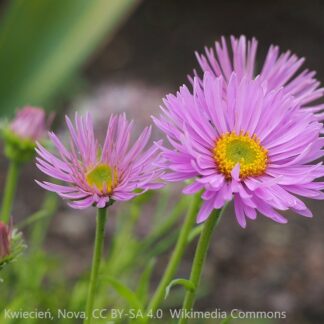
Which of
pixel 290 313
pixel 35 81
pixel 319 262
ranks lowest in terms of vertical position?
pixel 290 313

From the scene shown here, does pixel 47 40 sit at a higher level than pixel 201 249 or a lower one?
higher

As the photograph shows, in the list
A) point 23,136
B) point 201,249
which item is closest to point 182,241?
point 201,249

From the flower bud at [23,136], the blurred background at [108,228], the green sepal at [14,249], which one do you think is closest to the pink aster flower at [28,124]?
the flower bud at [23,136]

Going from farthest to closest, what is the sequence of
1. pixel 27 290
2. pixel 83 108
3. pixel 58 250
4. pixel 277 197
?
pixel 83 108, pixel 58 250, pixel 27 290, pixel 277 197

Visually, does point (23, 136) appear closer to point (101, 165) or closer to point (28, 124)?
point (28, 124)

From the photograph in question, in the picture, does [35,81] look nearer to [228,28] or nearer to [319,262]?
[319,262]

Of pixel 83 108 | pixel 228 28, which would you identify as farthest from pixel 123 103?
pixel 228 28

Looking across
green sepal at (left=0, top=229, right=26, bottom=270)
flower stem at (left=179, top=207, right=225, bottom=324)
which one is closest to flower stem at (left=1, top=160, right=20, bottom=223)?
green sepal at (left=0, top=229, right=26, bottom=270)
